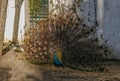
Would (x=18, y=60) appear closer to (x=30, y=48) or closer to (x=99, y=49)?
(x=30, y=48)

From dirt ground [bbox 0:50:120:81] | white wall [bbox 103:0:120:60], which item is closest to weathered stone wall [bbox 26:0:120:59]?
white wall [bbox 103:0:120:60]

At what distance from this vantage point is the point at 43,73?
10398mm

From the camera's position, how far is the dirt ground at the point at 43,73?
390 inches

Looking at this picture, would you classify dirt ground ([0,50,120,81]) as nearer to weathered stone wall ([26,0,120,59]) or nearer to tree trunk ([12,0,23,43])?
weathered stone wall ([26,0,120,59])

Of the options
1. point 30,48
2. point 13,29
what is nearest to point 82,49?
point 30,48

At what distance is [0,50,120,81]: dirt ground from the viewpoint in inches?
390

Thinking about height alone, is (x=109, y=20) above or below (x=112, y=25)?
above

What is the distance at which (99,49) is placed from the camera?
11.9 metres

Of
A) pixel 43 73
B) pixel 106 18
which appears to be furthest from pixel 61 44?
pixel 106 18

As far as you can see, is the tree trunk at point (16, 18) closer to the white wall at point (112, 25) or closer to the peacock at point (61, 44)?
the peacock at point (61, 44)

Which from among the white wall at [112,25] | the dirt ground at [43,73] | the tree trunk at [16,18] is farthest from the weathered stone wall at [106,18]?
the tree trunk at [16,18]

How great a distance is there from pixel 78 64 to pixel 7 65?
6.61 feet

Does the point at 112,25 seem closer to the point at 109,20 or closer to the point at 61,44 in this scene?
the point at 109,20

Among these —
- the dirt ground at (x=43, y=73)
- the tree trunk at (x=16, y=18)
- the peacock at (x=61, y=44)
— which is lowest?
the dirt ground at (x=43, y=73)
